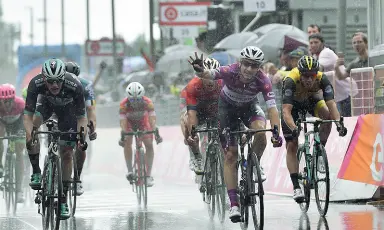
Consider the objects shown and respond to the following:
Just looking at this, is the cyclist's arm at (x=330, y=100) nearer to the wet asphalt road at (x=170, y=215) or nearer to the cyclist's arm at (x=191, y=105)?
the wet asphalt road at (x=170, y=215)

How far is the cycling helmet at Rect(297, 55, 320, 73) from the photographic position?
45.2 ft

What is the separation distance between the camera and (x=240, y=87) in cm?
1284

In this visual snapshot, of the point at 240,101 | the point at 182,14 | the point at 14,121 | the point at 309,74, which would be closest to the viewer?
the point at 240,101

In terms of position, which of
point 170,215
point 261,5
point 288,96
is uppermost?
point 261,5

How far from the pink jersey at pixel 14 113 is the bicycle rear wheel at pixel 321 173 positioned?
5993 millimetres

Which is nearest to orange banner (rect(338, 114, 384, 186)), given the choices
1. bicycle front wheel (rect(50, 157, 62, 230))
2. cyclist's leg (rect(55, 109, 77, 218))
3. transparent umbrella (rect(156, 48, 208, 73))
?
cyclist's leg (rect(55, 109, 77, 218))

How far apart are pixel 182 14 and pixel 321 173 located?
14.9 metres

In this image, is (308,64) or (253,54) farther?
(308,64)

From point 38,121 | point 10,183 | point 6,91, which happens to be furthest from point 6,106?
point 38,121

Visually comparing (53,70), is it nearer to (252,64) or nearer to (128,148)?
(252,64)

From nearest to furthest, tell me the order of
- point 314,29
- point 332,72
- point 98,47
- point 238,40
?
1. point 332,72
2. point 314,29
3. point 238,40
4. point 98,47

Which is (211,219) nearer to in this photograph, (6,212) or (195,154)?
(195,154)

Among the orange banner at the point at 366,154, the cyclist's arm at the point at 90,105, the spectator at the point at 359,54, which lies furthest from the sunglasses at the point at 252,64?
the spectator at the point at 359,54

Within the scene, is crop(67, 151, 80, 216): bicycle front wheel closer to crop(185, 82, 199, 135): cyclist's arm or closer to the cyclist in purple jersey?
crop(185, 82, 199, 135): cyclist's arm
